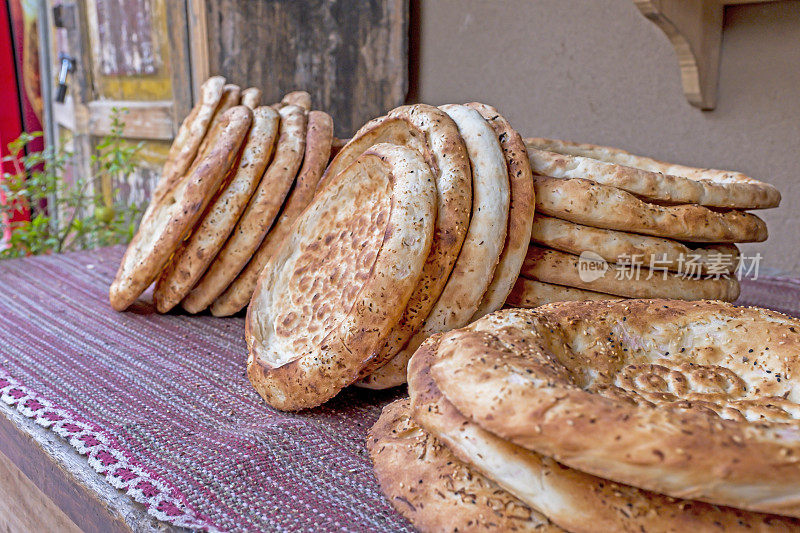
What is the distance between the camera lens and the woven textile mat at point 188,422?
2.76ft

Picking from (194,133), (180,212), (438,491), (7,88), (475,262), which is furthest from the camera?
(7,88)

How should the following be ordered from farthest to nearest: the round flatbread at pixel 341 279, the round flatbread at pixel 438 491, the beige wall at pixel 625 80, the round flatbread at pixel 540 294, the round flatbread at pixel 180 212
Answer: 1. the beige wall at pixel 625 80
2. the round flatbread at pixel 180 212
3. the round flatbread at pixel 540 294
4. the round flatbread at pixel 341 279
5. the round flatbread at pixel 438 491

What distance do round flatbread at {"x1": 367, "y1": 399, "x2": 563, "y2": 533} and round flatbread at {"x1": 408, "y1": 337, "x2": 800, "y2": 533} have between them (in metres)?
0.03

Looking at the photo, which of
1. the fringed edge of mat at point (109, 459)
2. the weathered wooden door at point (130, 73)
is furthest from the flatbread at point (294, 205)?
the weathered wooden door at point (130, 73)

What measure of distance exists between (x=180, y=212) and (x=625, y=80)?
1.80m

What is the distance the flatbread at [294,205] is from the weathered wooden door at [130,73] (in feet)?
5.07

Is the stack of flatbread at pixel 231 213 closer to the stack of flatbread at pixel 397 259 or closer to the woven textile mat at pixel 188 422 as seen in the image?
the woven textile mat at pixel 188 422

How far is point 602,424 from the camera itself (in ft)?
1.99

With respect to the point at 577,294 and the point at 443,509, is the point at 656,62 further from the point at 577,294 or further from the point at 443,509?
the point at 443,509

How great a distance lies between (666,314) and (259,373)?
0.68 meters

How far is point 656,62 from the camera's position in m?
2.38

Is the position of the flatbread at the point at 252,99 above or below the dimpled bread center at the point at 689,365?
above

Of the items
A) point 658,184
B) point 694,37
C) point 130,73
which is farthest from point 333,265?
point 130,73

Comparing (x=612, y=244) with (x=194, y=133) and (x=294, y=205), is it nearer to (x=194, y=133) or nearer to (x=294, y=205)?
(x=294, y=205)
